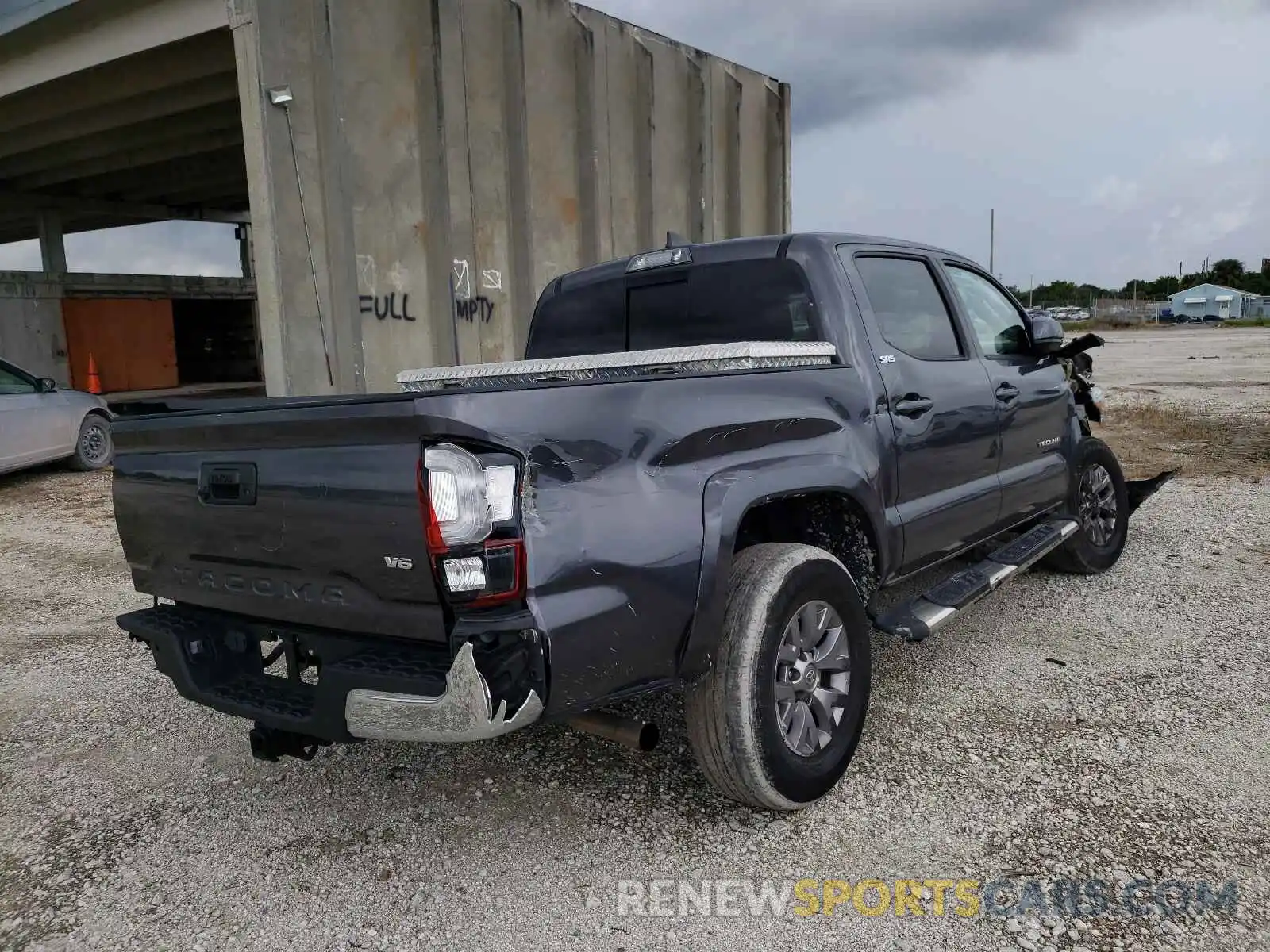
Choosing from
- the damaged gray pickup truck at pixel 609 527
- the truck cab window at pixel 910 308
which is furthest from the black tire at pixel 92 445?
the truck cab window at pixel 910 308

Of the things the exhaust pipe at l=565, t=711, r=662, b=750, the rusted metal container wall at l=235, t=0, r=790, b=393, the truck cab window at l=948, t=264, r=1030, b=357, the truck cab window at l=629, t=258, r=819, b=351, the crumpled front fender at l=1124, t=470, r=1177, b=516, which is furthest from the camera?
the rusted metal container wall at l=235, t=0, r=790, b=393

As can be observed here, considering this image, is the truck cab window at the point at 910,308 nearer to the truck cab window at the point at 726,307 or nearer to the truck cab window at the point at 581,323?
the truck cab window at the point at 726,307

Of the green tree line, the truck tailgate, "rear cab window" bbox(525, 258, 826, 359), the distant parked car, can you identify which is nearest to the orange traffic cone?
the distant parked car

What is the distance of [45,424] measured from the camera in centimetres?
930

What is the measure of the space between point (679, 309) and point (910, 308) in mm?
969

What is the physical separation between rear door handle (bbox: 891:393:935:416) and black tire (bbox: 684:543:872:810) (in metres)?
0.86

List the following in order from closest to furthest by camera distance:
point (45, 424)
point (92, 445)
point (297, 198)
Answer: point (297, 198)
point (45, 424)
point (92, 445)

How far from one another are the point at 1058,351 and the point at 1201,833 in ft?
9.10

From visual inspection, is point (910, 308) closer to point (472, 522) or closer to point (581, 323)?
point (581, 323)

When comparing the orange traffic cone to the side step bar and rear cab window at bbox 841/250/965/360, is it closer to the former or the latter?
rear cab window at bbox 841/250/965/360

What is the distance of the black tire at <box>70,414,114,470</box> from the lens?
995cm

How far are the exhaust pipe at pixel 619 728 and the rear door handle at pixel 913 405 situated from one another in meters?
1.61

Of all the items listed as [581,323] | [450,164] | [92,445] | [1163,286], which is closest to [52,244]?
[92,445]

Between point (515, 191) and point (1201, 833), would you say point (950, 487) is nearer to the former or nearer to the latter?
point (1201, 833)
